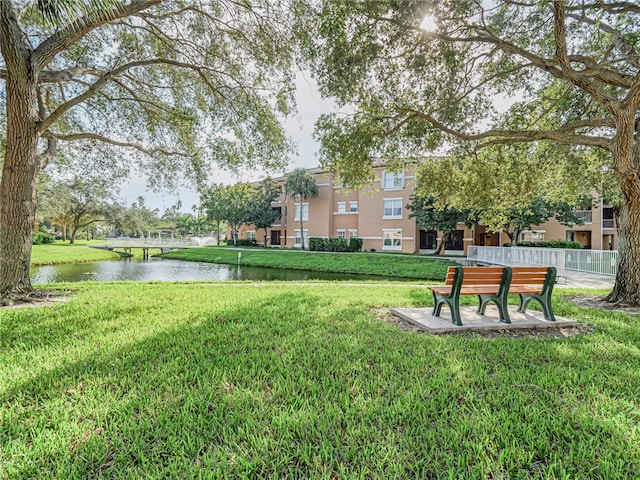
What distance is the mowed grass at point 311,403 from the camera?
6.31 feet

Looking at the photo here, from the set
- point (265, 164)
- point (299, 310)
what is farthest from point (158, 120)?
point (299, 310)

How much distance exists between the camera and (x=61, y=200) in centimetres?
3581

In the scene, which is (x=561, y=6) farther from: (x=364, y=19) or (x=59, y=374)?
(x=59, y=374)

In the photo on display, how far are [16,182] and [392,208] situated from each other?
96.9 feet

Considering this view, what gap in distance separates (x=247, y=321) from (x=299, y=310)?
114 centimetres

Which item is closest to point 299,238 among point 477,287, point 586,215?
point 586,215

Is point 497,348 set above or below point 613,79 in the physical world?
below

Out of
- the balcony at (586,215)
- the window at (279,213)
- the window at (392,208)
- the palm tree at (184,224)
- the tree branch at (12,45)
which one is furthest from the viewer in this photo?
the palm tree at (184,224)

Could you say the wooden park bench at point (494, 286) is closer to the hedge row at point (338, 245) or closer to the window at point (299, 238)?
the hedge row at point (338, 245)

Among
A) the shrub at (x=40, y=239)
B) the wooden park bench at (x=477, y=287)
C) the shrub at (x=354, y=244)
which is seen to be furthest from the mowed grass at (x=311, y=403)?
the shrub at (x=40, y=239)

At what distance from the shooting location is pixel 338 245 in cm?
3250

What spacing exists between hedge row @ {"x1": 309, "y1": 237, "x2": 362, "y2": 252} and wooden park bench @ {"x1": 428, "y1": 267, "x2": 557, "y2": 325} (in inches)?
1053

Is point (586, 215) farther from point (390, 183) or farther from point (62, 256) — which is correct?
point (62, 256)

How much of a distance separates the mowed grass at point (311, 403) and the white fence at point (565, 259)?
10.9 m
